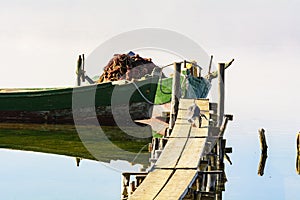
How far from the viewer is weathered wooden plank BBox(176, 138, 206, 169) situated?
18.1 m

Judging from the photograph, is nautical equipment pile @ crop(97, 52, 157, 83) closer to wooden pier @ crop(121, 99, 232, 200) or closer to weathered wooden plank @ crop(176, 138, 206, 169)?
wooden pier @ crop(121, 99, 232, 200)

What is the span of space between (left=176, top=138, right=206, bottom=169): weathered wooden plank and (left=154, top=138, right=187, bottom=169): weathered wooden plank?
0.39ft

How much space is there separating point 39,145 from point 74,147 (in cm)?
135

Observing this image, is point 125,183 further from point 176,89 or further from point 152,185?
point 176,89

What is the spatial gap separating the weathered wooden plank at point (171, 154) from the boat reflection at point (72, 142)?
911 centimetres

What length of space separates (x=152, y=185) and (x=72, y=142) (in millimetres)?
15120

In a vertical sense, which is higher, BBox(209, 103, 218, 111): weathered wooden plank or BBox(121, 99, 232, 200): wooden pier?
BBox(209, 103, 218, 111): weathered wooden plank

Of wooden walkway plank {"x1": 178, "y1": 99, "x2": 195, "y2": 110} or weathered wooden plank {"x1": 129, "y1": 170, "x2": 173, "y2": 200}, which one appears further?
wooden walkway plank {"x1": 178, "y1": 99, "x2": 195, "y2": 110}

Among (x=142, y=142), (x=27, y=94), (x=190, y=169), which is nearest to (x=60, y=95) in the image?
(x=27, y=94)

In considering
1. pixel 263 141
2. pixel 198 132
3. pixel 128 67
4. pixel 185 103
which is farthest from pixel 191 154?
pixel 263 141

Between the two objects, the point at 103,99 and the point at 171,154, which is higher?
the point at 103,99

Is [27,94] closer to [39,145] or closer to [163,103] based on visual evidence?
[39,145]

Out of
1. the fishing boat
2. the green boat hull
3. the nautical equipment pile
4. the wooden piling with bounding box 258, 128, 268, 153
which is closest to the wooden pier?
the fishing boat

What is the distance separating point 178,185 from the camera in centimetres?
1652
